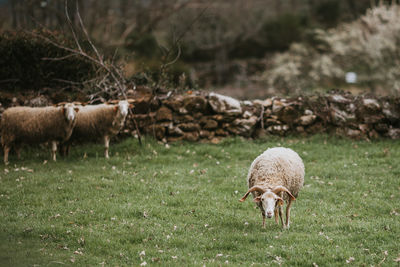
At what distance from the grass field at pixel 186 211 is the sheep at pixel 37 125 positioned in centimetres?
64

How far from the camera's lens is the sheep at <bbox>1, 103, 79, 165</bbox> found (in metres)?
11.6

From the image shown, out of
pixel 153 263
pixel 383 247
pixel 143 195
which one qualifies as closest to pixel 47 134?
pixel 143 195

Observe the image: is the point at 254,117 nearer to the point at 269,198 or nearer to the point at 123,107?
the point at 123,107

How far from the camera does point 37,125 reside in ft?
38.1

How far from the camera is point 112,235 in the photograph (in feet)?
22.0

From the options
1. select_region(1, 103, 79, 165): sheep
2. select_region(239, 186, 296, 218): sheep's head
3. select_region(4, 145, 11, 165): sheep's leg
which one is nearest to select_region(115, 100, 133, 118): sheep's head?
select_region(1, 103, 79, 165): sheep

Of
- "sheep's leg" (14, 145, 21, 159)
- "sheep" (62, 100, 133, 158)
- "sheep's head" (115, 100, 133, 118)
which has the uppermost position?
"sheep's head" (115, 100, 133, 118)

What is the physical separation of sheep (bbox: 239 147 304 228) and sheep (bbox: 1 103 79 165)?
6442 millimetres

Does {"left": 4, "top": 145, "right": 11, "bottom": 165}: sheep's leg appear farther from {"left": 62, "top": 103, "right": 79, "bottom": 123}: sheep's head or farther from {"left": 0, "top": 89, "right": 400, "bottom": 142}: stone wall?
{"left": 0, "top": 89, "right": 400, "bottom": 142}: stone wall

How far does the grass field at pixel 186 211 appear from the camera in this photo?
599 centimetres

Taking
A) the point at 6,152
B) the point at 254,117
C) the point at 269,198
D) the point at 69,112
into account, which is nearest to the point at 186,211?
the point at 269,198

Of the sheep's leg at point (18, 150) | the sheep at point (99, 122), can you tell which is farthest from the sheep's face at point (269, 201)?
the sheep's leg at point (18, 150)

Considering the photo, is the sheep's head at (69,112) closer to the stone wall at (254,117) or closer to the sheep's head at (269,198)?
the stone wall at (254,117)

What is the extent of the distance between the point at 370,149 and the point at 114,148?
7944 mm
